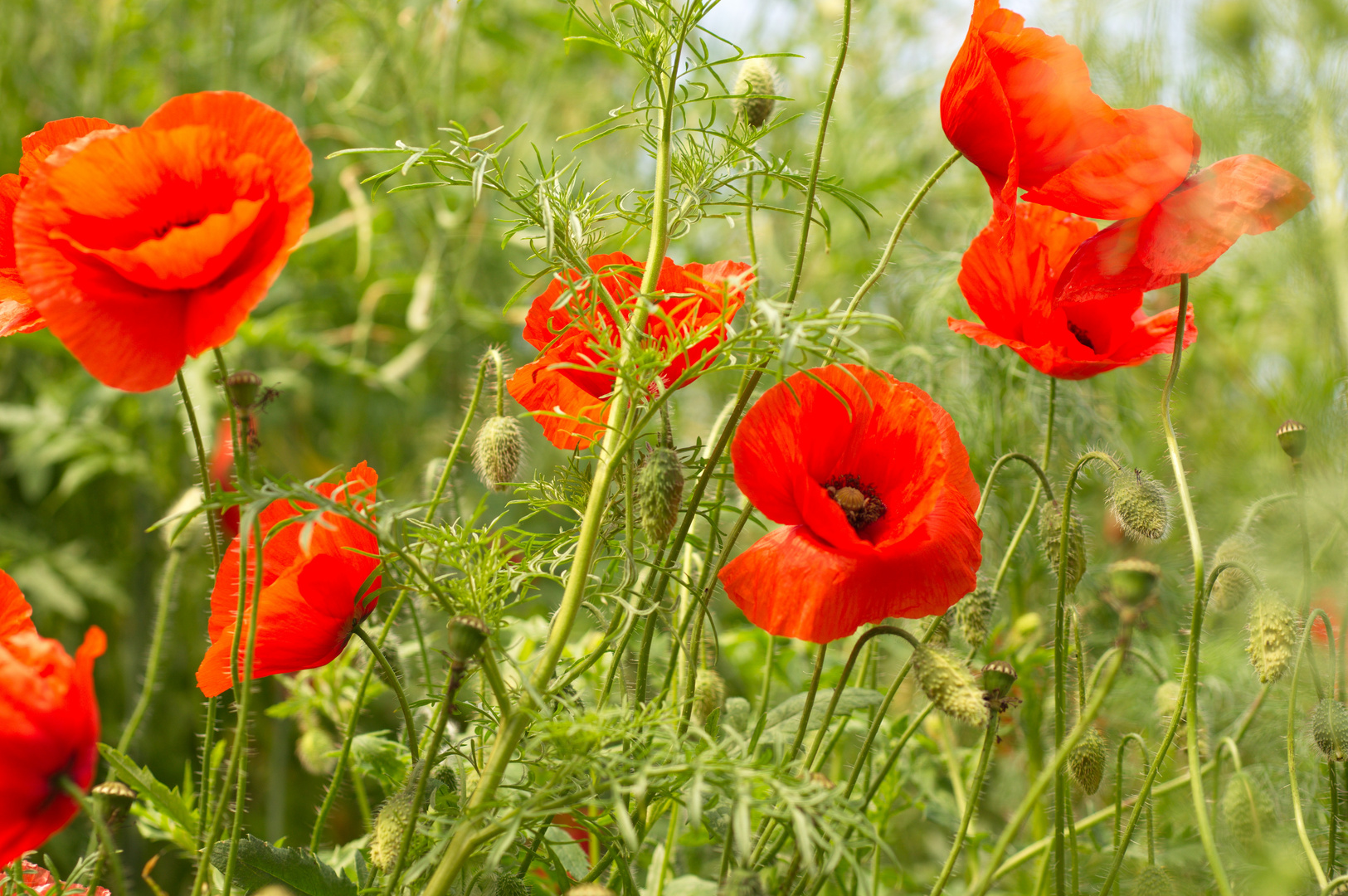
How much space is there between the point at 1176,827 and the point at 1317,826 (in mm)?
125

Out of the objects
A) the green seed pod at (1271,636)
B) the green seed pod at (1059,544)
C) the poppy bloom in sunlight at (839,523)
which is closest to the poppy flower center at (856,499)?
the poppy bloom in sunlight at (839,523)

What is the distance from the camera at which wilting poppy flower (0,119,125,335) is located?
599 mm

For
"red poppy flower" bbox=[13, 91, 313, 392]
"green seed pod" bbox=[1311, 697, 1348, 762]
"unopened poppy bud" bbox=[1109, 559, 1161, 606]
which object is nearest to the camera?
"unopened poppy bud" bbox=[1109, 559, 1161, 606]

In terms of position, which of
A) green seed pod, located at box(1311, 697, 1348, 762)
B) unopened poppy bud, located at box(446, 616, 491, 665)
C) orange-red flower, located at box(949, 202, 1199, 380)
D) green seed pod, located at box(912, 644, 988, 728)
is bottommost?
unopened poppy bud, located at box(446, 616, 491, 665)

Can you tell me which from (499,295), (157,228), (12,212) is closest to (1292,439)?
(157,228)

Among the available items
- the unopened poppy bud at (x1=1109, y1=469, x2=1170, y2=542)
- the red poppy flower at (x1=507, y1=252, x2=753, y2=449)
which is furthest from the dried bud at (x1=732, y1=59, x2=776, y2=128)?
the unopened poppy bud at (x1=1109, y1=469, x2=1170, y2=542)

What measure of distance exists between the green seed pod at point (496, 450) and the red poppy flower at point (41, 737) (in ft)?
0.80

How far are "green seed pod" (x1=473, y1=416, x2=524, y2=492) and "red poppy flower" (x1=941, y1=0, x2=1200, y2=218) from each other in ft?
1.09

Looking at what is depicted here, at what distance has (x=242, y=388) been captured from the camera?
0.54 m

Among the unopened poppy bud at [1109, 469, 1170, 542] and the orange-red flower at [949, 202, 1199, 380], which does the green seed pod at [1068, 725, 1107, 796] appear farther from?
the orange-red flower at [949, 202, 1199, 380]

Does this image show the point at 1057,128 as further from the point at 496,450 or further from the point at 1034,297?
A: the point at 496,450

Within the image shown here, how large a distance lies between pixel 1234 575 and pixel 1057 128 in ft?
1.29

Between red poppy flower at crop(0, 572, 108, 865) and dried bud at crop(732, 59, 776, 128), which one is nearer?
red poppy flower at crop(0, 572, 108, 865)

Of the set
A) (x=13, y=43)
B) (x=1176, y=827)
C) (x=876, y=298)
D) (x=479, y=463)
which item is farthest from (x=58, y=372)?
(x=1176, y=827)
